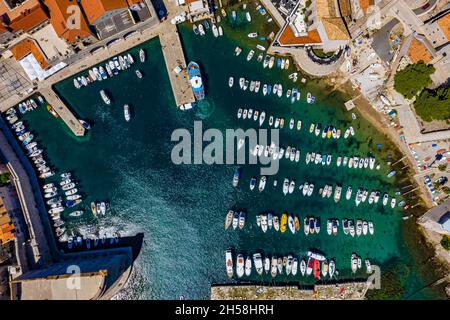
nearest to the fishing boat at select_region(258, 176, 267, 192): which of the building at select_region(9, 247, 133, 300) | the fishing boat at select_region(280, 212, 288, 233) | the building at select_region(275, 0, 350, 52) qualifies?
the fishing boat at select_region(280, 212, 288, 233)

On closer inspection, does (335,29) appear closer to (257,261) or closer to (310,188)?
(310,188)

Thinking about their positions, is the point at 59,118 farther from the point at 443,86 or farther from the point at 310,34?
the point at 443,86

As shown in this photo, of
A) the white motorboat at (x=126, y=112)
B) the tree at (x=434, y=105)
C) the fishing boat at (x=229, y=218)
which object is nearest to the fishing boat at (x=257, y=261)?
the fishing boat at (x=229, y=218)

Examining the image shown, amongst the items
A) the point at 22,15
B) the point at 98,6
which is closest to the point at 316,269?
the point at 98,6

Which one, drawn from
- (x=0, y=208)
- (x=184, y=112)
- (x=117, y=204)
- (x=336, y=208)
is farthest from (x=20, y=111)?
(x=336, y=208)

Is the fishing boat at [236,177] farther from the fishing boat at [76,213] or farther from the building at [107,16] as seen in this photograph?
the building at [107,16]
